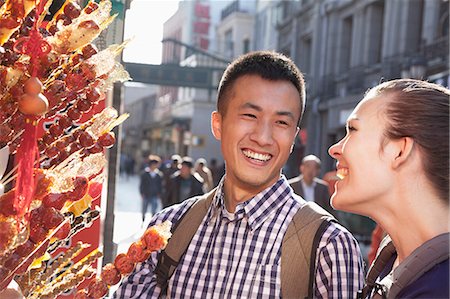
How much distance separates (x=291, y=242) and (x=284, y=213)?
171mm

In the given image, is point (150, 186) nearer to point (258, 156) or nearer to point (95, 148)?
point (258, 156)

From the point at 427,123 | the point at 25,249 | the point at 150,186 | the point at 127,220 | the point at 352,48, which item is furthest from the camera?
the point at 352,48

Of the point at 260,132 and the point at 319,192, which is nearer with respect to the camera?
the point at 260,132

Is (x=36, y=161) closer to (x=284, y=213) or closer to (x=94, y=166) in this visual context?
(x=94, y=166)

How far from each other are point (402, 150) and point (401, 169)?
5 cm

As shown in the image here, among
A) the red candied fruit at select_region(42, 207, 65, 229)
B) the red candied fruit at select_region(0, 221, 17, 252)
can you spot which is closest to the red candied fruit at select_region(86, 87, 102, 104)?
the red candied fruit at select_region(42, 207, 65, 229)

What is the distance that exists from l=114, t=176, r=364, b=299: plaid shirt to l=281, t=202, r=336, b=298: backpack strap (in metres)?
0.02

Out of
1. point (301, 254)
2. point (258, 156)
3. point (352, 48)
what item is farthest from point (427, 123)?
point (352, 48)

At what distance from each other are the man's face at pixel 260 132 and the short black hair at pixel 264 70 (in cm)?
3

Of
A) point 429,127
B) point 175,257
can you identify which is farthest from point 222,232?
point 429,127

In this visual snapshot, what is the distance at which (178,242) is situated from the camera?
2.35 m

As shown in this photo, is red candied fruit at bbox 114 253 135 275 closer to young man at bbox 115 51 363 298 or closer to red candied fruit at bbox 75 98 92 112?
red candied fruit at bbox 75 98 92 112

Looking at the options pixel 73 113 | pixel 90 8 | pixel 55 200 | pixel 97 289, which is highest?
pixel 90 8

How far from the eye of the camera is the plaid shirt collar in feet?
7.49
